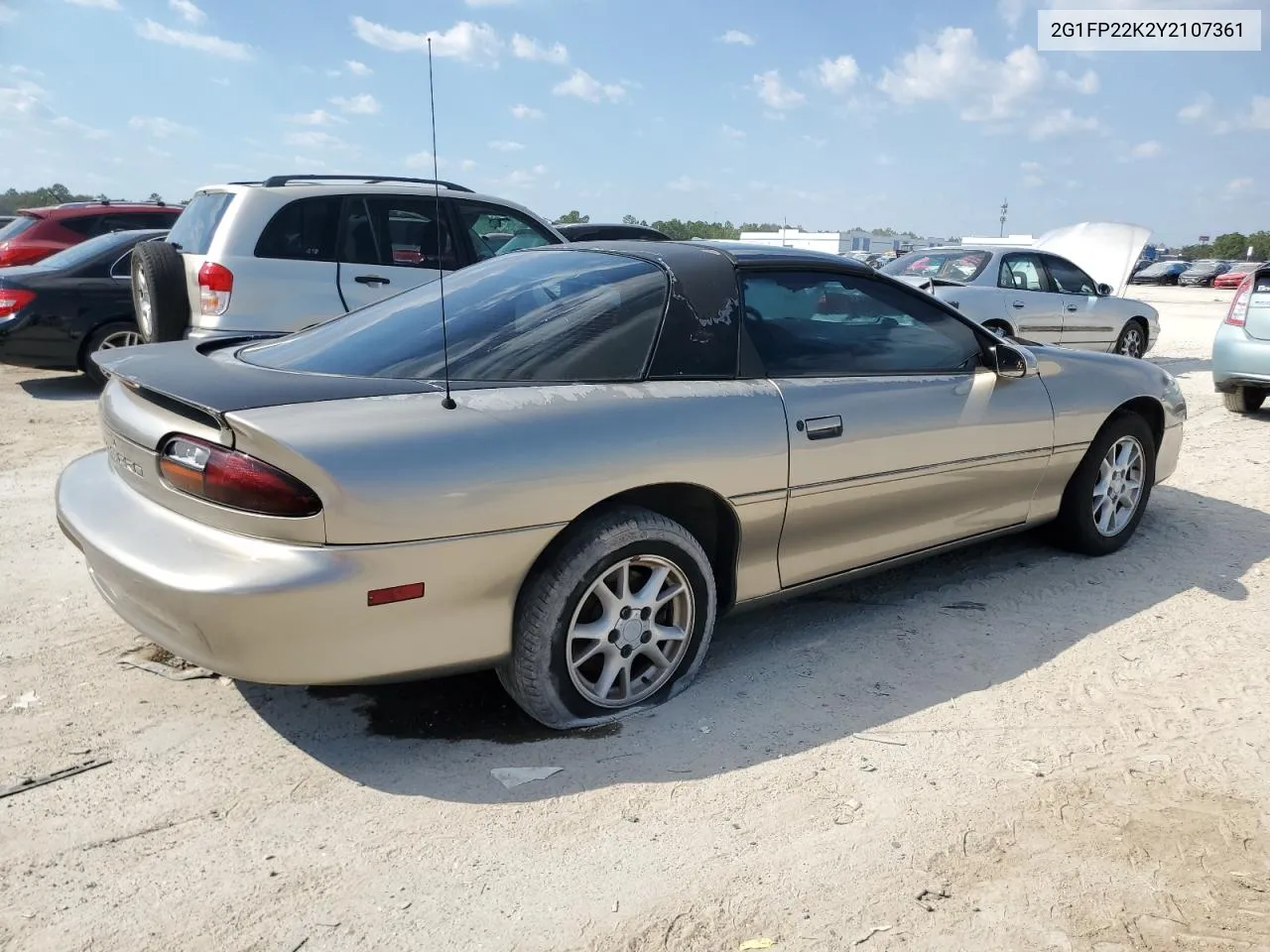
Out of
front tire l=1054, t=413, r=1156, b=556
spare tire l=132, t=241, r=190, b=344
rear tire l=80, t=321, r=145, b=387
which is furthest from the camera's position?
rear tire l=80, t=321, r=145, b=387

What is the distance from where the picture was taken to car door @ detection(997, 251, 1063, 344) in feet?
32.7

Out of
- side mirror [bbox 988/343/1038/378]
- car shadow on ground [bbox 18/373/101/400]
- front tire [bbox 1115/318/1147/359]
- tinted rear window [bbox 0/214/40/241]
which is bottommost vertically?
car shadow on ground [bbox 18/373/101/400]

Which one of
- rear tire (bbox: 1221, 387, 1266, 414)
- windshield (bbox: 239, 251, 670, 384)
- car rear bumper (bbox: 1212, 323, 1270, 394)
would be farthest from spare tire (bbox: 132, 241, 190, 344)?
rear tire (bbox: 1221, 387, 1266, 414)

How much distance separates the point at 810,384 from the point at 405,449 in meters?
1.55

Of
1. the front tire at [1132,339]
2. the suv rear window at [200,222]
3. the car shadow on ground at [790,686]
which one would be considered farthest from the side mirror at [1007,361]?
the front tire at [1132,339]

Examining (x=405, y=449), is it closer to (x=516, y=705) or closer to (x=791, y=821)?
(x=516, y=705)

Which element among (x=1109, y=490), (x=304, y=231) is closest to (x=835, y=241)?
(x=304, y=231)

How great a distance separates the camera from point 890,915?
7.36ft

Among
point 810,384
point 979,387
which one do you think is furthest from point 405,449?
point 979,387

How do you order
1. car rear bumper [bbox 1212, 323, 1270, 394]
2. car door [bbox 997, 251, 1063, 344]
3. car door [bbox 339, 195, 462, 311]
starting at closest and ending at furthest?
1. car door [bbox 339, 195, 462, 311]
2. car rear bumper [bbox 1212, 323, 1270, 394]
3. car door [bbox 997, 251, 1063, 344]

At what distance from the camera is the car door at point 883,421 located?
11.2ft

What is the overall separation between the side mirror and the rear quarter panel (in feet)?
4.33

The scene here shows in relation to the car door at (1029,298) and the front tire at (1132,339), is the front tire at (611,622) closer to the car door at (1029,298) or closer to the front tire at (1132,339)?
the car door at (1029,298)

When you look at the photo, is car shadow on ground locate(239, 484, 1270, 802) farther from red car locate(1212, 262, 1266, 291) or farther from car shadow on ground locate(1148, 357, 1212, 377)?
red car locate(1212, 262, 1266, 291)
